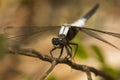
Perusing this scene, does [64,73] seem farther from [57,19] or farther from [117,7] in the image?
[117,7]

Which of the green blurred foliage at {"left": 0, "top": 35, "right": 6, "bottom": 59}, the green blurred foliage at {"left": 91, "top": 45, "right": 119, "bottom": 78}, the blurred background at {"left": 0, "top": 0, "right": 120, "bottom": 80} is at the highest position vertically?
the green blurred foliage at {"left": 0, "top": 35, "right": 6, "bottom": 59}

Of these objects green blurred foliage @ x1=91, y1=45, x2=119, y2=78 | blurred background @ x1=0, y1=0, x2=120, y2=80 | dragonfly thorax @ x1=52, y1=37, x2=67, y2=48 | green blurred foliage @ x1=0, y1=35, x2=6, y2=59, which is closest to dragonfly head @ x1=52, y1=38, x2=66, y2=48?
dragonfly thorax @ x1=52, y1=37, x2=67, y2=48

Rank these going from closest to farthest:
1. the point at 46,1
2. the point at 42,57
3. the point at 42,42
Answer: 1. the point at 42,57
2. the point at 42,42
3. the point at 46,1

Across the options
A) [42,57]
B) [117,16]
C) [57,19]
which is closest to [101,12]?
[117,16]

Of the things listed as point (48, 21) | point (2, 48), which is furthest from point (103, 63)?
point (48, 21)

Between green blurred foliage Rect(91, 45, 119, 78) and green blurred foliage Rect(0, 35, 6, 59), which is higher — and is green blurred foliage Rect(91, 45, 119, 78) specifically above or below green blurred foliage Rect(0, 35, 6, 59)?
below

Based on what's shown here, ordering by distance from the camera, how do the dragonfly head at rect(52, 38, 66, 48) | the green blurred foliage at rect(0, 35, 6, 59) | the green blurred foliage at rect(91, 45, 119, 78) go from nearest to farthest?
1. the green blurred foliage at rect(0, 35, 6, 59)
2. the dragonfly head at rect(52, 38, 66, 48)
3. the green blurred foliage at rect(91, 45, 119, 78)

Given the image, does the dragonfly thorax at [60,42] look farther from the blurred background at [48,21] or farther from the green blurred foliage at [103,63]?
the blurred background at [48,21]

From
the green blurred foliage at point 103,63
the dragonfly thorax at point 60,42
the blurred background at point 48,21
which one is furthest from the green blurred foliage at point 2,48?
the blurred background at point 48,21

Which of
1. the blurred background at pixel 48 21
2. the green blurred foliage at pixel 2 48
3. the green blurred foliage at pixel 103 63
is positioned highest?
the green blurred foliage at pixel 2 48

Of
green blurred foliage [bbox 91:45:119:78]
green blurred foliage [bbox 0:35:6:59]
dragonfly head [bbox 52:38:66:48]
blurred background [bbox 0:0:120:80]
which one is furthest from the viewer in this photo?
blurred background [bbox 0:0:120:80]

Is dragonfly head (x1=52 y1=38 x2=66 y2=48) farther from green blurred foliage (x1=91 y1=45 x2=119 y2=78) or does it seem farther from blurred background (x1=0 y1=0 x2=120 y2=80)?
blurred background (x1=0 y1=0 x2=120 y2=80)
